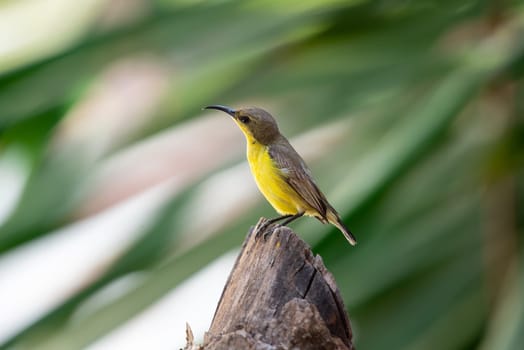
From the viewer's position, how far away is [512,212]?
13.8ft

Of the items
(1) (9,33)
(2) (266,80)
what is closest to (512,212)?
(2) (266,80)

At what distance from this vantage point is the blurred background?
12.2 ft

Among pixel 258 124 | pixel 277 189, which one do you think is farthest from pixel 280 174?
pixel 258 124

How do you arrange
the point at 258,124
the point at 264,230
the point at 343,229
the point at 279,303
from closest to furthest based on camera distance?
the point at 279,303 < the point at 264,230 < the point at 343,229 < the point at 258,124

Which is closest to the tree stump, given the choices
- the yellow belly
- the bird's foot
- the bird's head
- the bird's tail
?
the bird's foot

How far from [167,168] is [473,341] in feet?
4.81

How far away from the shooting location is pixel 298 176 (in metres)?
3.54

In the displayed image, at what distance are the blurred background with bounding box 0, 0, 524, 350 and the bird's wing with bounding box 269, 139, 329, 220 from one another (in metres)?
0.11

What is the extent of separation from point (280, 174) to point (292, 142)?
824 mm

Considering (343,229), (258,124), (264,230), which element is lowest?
(343,229)

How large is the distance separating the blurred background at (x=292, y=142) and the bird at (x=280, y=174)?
81 mm

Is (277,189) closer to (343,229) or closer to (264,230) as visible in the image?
(343,229)

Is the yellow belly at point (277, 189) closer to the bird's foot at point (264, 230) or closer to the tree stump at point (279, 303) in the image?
the bird's foot at point (264, 230)

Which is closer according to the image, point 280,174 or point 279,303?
point 279,303
